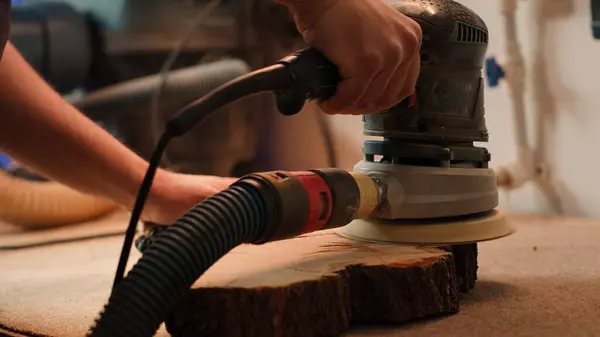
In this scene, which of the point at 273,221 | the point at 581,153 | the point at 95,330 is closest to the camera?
the point at 95,330

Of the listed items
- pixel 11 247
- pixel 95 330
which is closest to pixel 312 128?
pixel 11 247

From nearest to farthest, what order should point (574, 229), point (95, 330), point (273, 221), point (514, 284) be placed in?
point (95, 330) < point (273, 221) < point (514, 284) < point (574, 229)

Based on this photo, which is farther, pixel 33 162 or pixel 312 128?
pixel 312 128

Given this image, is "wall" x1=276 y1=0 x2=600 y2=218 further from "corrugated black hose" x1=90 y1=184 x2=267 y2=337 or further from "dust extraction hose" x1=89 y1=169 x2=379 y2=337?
"corrugated black hose" x1=90 y1=184 x2=267 y2=337

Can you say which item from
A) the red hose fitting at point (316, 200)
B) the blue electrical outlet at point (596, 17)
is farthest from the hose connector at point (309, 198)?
the blue electrical outlet at point (596, 17)

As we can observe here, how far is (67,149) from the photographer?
1004mm

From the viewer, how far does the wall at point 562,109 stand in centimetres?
152

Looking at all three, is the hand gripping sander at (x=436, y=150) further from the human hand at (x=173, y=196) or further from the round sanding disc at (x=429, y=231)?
the human hand at (x=173, y=196)

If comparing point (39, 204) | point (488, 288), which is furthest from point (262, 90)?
point (39, 204)

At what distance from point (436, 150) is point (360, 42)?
0.69 ft

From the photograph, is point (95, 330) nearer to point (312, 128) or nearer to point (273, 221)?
point (273, 221)

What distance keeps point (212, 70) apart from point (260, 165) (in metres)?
Answer: 0.37

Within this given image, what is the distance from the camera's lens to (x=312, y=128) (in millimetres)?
2160

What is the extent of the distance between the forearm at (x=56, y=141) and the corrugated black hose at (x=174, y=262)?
416 mm
